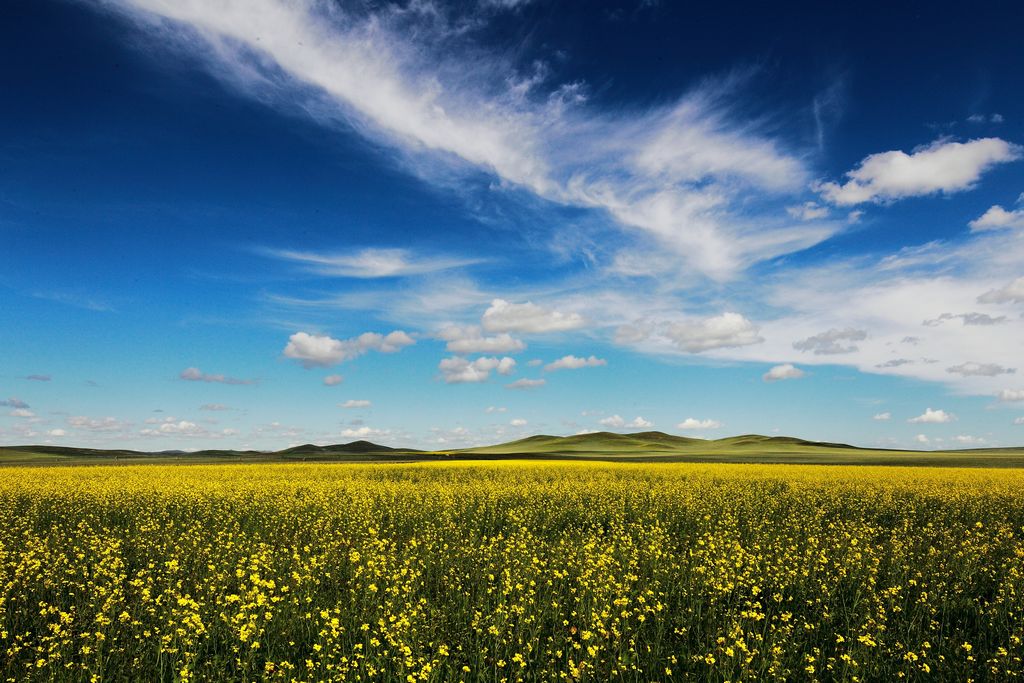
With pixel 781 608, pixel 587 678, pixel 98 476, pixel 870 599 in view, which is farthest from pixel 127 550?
pixel 98 476

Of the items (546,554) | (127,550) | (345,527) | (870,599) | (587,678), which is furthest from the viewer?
(345,527)

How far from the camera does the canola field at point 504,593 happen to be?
625 centimetres

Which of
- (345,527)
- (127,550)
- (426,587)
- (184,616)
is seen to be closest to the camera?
(184,616)

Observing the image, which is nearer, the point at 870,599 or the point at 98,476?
the point at 870,599

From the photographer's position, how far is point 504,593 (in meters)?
7.31

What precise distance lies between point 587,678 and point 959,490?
20.5 meters

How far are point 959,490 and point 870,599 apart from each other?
616 inches

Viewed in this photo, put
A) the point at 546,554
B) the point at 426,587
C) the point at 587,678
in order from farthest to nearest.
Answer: the point at 546,554 < the point at 426,587 < the point at 587,678

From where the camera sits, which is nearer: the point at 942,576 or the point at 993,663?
the point at 993,663

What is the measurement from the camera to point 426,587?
8805 mm

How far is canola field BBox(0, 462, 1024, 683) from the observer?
6250 millimetres

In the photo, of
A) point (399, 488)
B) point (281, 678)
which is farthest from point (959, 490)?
point (281, 678)

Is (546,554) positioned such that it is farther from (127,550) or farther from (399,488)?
(399,488)

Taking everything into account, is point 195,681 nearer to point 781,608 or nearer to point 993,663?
point 781,608
